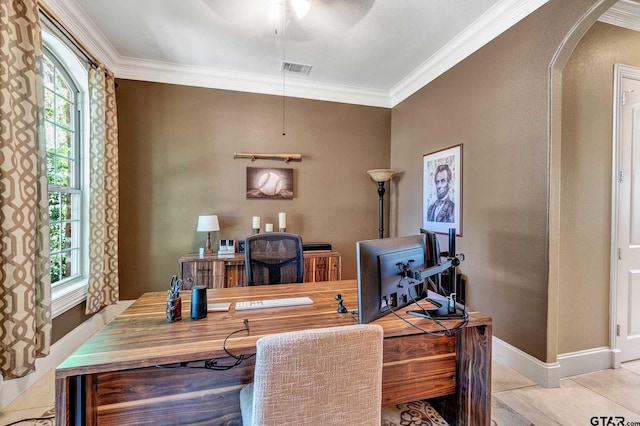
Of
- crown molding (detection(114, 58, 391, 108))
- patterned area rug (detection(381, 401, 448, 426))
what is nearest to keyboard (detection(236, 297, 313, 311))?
patterned area rug (detection(381, 401, 448, 426))

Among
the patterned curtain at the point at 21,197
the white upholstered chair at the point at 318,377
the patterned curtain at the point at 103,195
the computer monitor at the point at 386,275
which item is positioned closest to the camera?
the white upholstered chair at the point at 318,377

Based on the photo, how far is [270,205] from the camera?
3.83 metres

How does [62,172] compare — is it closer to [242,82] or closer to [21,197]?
[21,197]

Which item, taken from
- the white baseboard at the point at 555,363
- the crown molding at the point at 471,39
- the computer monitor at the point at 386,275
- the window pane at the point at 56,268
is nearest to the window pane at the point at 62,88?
the window pane at the point at 56,268

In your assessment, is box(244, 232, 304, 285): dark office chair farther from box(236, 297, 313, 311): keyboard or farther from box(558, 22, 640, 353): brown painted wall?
box(558, 22, 640, 353): brown painted wall

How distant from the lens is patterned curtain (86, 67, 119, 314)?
2811 millimetres

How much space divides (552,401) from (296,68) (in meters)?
3.78

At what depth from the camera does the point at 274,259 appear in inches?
90.7

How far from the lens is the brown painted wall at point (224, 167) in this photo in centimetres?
343

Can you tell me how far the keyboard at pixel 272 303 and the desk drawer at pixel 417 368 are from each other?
497 millimetres

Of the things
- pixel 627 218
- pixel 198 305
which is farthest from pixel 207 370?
pixel 627 218

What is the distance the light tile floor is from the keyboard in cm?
136

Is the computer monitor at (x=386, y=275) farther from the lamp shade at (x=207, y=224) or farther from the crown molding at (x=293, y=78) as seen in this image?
the lamp shade at (x=207, y=224)

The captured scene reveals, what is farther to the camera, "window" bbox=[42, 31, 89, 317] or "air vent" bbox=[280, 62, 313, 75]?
"air vent" bbox=[280, 62, 313, 75]
